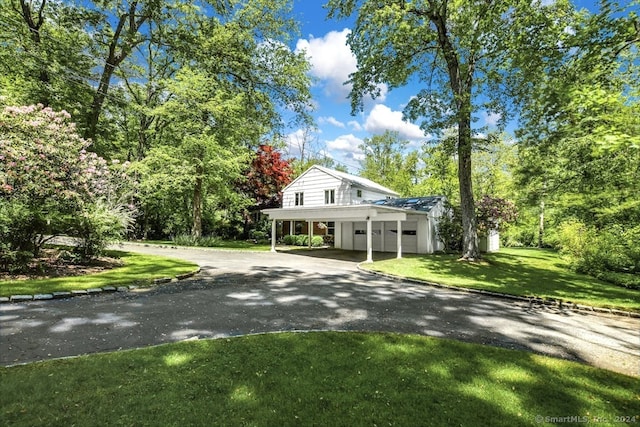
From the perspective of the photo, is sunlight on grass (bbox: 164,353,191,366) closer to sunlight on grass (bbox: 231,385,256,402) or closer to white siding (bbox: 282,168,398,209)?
sunlight on grass (bbox: 231,385,256,402)

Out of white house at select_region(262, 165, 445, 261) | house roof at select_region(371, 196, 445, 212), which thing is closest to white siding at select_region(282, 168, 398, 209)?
white house at select_region(262, 165, 445, 261)

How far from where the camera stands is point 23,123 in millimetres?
8781

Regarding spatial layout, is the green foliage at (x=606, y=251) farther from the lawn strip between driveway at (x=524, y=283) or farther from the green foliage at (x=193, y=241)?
the green foliage at (x=193, y=241)

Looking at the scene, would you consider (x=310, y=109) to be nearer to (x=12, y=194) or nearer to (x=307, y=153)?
(x=12, y=194)

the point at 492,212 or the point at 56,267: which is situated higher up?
the point at 492,212

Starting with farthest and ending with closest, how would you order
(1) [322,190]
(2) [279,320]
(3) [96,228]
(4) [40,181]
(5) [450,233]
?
(1) [322,190] < (5) [450,233] < (3) [96,228] < (4) [40,181] < (2) [279,320]

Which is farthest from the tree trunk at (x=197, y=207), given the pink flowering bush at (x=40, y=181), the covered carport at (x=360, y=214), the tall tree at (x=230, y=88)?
the pink flowering bush at (x=40, y=181)

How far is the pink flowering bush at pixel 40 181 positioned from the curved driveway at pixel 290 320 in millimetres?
3490

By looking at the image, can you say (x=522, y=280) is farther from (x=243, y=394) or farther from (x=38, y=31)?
(x=38, y=31)

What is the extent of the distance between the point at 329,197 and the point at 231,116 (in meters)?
8.83

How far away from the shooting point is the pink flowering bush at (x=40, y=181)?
26.5ft

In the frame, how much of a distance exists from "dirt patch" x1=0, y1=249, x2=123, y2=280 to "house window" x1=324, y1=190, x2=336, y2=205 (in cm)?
1409

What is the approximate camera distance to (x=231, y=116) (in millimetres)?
20844

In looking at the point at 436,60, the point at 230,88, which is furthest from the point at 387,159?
the point at 230,88
